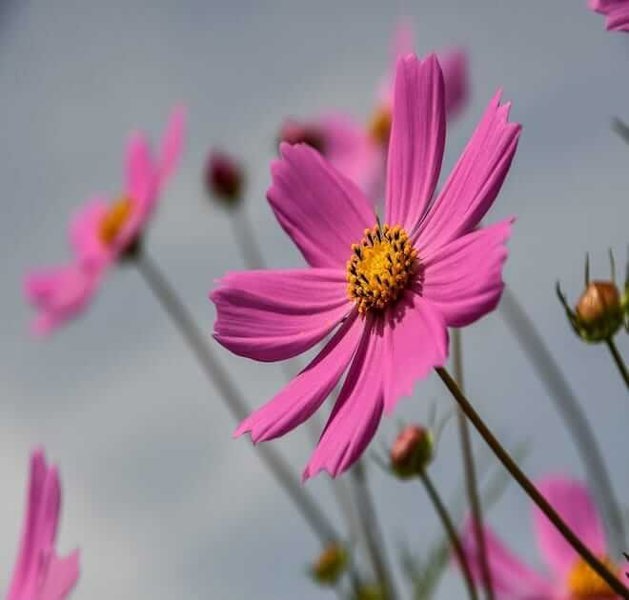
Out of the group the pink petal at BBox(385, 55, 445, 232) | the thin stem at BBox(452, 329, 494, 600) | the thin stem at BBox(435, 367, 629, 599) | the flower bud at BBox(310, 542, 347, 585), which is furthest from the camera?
the flower bud at BBox(310, 542, 347, 585)

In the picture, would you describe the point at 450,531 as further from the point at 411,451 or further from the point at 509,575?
the point at 509,575

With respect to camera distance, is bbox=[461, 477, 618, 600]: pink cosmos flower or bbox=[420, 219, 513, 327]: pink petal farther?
bbox=[461, 477, 618, 600]: pink cosmos flower

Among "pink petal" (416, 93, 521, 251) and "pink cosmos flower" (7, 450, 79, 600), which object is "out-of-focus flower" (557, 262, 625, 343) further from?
"pink cosmos flower" (7, 450, 79, 600)

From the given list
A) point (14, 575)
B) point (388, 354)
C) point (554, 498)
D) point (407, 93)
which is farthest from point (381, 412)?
point (554, 498)

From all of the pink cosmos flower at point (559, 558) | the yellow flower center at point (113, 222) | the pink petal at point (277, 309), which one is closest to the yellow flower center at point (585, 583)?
the pink cosmos flower at point (559, 558)

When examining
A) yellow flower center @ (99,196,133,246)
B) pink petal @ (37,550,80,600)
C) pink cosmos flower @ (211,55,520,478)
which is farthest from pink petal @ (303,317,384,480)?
yellow flower center @ (99,196,133,246)

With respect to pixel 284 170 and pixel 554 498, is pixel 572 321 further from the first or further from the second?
pixel 554 498
